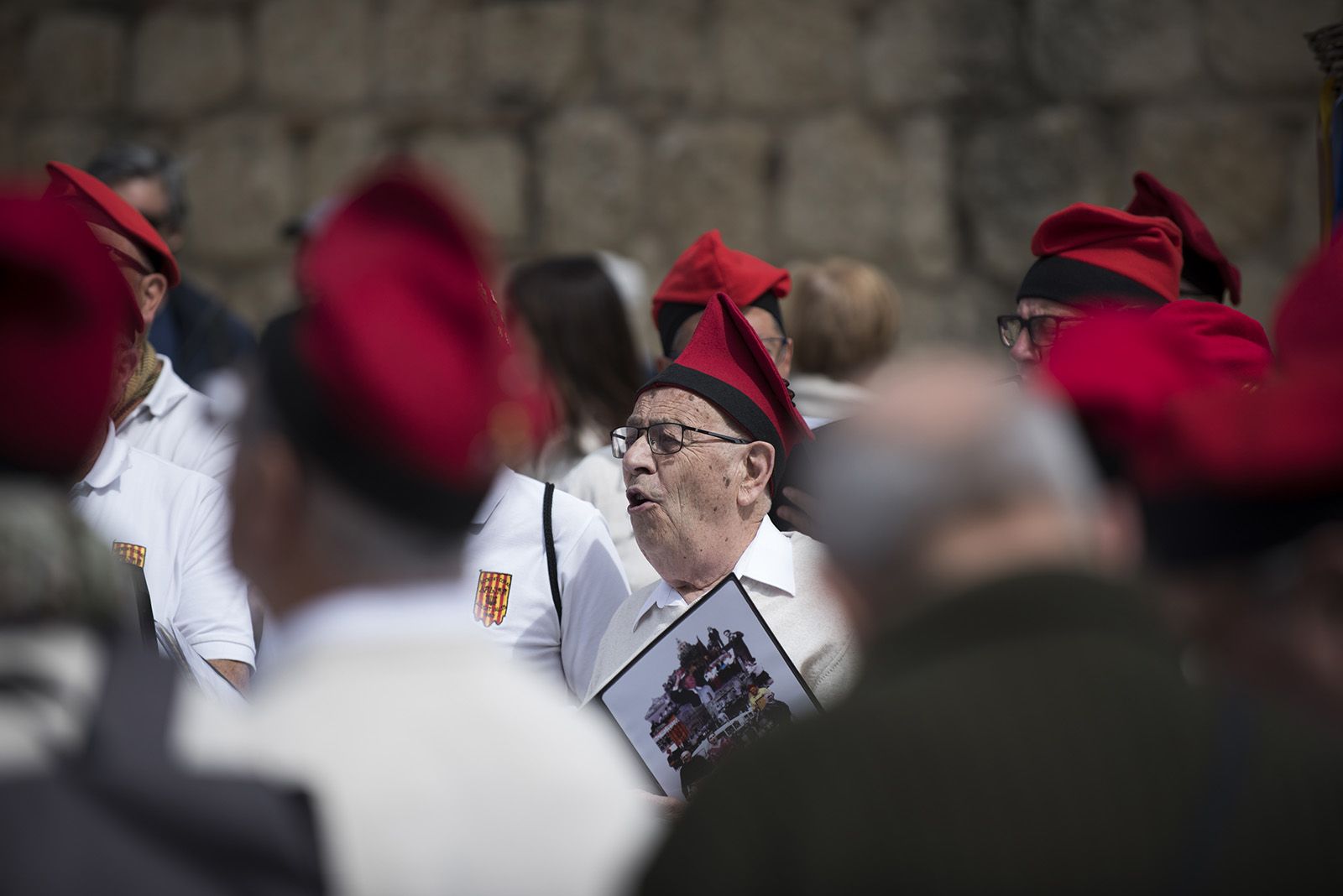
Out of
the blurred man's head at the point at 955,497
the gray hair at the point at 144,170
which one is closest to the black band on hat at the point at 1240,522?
the blurred man's head at the point at 955,497

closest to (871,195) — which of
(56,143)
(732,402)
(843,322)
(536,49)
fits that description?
(536,49)

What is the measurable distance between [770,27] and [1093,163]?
4.31 ft

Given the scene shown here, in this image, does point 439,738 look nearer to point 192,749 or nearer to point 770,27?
point 192,749

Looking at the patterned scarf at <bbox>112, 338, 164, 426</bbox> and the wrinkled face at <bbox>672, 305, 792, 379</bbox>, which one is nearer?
the patterned scarf at <bbox>112, 338, 164, 426</bbox>

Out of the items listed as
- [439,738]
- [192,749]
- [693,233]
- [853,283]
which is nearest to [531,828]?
[439,738]

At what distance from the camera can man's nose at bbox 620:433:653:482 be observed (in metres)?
3.18

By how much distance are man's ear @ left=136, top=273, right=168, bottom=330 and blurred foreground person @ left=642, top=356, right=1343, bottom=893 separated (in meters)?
2.53

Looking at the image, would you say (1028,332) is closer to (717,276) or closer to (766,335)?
(766,335)

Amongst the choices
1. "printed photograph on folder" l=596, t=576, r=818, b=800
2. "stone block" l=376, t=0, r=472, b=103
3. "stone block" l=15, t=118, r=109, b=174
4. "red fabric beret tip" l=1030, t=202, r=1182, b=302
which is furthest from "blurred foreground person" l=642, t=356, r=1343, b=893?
"stone block" l=15, t=118, r=109, b=174

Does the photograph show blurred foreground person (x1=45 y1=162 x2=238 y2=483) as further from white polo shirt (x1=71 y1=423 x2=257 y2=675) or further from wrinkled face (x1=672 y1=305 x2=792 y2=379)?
wrinkled face (x1=672 y1=305 x2=792 y2=379)

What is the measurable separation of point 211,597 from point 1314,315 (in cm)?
194

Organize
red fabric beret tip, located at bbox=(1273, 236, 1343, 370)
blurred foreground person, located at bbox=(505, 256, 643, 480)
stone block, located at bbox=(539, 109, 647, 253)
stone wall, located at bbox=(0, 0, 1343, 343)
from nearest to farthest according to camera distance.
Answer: red fabric beret tip, located at bbox=(1273, 236, 1343, 370)
blurred foreground person, located at bbox=(505, 256, 643, 480)
stone wall, located at bbox=(0, 0, 1343, 343)
stone block, located at bbox=(539, 109, 647, 253)

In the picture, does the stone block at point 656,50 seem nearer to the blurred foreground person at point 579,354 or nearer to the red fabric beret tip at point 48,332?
the blurred foreground person at point 579,354

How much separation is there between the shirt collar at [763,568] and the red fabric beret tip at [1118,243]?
1001 millimetres
